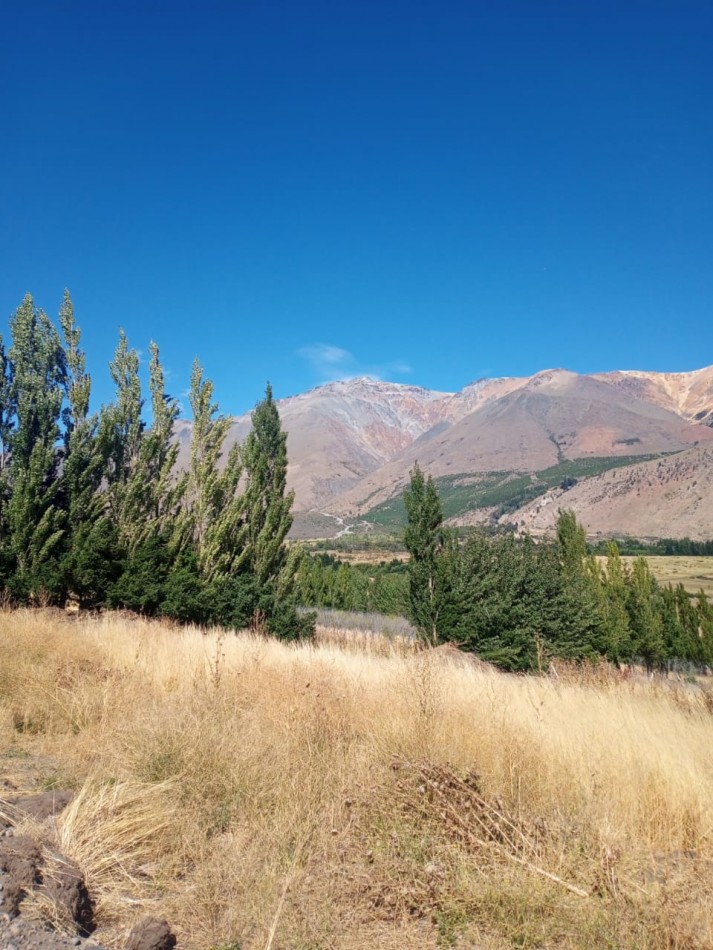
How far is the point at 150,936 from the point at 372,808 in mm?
1408

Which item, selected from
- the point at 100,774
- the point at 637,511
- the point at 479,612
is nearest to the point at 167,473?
the point at 479,612

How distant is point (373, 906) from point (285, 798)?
0.97 metres

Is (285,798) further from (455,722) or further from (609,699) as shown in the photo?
(609,699)

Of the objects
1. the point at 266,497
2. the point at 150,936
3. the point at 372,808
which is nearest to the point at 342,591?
the point at 266,497

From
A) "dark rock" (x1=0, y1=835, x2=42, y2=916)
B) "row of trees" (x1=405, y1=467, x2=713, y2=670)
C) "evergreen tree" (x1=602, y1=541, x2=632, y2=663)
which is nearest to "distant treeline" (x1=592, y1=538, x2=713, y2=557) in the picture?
"evergreen tree" (x1=602, y1=541, x2=632, y2=663)

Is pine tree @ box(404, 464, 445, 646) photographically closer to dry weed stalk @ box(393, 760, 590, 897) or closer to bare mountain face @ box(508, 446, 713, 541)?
dry weed stalk @ box(393, 760, 590, 897)

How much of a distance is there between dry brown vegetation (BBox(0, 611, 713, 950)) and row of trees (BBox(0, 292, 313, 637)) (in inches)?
399

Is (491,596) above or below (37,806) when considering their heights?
below

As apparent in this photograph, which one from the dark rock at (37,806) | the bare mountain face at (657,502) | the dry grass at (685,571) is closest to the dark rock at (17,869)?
the dark rock at (37,806)

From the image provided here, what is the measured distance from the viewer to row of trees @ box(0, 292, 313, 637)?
48.9ft

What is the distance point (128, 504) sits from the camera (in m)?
16.9

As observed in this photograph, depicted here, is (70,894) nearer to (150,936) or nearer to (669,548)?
(150,936)

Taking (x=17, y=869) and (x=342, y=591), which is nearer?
(x=17, y=869)

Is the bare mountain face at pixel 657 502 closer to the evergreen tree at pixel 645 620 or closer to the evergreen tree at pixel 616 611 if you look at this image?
the evergreen tree at pixel 616 611
